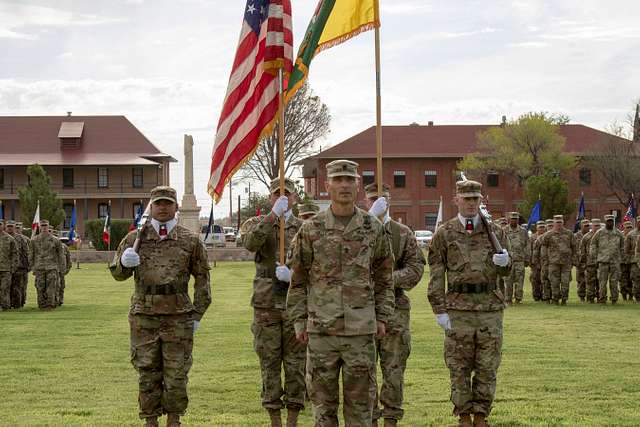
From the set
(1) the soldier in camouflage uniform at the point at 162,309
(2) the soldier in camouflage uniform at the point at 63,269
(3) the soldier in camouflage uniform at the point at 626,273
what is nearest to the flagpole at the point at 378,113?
(1) the soldier in camouflage uniform at the point at 162,309

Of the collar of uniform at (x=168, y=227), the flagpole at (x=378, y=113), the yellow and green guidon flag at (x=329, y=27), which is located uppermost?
the yellow and green guidon flag at (x=329, y=27)

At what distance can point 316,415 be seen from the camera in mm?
7387

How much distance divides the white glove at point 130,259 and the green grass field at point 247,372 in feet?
6.08

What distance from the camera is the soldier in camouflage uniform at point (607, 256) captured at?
25016mm

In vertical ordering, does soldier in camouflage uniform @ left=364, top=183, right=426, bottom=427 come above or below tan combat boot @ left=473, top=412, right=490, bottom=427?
above

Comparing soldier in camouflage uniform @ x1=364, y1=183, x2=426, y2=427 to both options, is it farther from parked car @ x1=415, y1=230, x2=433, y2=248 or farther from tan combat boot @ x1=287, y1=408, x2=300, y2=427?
parked car @ x1=415, y1=230, x2=433, y2=248

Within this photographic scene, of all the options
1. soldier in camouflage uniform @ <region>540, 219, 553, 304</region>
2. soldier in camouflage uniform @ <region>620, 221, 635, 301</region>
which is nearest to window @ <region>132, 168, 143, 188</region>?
soldier in camouflage uniform @ <region>620, 221, 635, 301</region>

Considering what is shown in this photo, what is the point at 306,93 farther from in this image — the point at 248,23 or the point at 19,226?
the point at 248,23

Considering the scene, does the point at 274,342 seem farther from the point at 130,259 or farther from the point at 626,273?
the point at 626,273

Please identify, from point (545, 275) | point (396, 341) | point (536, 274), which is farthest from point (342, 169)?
point (536, 274)

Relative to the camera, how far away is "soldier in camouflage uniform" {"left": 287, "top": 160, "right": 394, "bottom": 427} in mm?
7320

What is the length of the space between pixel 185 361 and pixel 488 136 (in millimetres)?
74344

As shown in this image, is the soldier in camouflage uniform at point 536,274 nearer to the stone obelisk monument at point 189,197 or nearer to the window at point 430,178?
the stone obelisk monument at point 189,197

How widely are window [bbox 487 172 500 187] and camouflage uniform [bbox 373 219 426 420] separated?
7635cm
